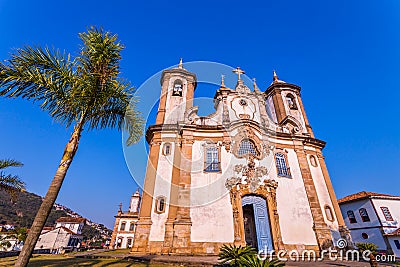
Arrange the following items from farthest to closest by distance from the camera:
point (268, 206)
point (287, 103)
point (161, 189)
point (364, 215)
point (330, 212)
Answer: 1. point (364, 215)
2. point (287, 103)
3. point (330, 212)
4. point (268, 206)
5. point (161, 189)

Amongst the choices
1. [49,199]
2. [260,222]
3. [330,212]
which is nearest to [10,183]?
[49,199]

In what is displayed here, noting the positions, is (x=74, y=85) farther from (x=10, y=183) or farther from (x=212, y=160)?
(x=212, y=160)

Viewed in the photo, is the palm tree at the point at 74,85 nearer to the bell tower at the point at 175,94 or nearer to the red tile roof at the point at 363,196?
the bell tower at the point at 175,94

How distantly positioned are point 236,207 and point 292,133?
9.26 m

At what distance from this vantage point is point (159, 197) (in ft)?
47.3

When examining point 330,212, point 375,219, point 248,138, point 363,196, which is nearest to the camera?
point 330,212

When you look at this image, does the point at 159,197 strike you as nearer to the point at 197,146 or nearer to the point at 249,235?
the point at 197,146

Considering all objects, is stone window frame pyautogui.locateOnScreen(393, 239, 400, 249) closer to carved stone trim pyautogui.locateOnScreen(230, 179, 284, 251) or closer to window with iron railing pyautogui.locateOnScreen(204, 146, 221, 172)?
carved stone trim pyautogui.locateOnScreen(230, 179, 284, 251)

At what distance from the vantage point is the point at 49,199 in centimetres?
520

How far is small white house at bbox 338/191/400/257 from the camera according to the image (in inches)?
837

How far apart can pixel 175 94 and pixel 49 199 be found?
16.2m

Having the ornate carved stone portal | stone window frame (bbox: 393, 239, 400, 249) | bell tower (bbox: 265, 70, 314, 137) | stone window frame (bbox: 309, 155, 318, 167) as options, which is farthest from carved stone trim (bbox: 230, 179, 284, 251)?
stone window frame (bbox: 393, 239, 400, 249)

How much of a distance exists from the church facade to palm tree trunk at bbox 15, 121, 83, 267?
8.89 metres

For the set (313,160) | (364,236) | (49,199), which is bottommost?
(49,199)
